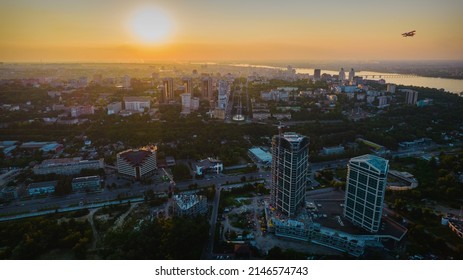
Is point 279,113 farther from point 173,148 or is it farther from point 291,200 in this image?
point 291,200

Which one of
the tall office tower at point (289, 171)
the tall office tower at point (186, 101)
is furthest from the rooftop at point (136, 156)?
the tall office tower at point (186, 101)

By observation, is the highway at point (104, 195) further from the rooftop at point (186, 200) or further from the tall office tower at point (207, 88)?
the tall office tower at point (207, 88)

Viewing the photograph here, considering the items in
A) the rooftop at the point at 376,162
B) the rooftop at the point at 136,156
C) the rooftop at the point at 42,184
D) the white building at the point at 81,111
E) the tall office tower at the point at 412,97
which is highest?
the tall office tower at the point at 412,97

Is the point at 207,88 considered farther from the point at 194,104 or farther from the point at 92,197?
the point at 92,197

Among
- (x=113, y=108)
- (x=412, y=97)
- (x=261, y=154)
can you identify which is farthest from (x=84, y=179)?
(x=412, y=97)

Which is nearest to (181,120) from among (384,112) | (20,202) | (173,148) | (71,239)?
(173,148)
